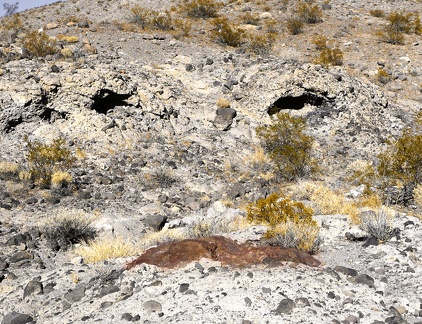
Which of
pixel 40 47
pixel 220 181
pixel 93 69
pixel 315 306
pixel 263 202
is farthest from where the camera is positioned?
pixel 40 47

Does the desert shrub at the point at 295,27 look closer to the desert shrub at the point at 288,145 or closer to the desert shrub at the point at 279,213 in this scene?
the desert shrub at the point at 288,145

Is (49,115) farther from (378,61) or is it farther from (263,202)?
(378,61)

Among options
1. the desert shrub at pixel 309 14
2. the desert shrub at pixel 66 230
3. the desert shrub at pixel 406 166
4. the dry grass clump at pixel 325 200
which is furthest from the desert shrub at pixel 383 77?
the desert shrub at pixel 66 230

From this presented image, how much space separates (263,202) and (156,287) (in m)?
3.54

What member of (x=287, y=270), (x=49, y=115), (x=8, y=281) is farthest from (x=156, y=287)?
(x=49, y=115)

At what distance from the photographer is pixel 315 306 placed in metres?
4.56

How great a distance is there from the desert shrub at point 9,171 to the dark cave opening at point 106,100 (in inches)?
144

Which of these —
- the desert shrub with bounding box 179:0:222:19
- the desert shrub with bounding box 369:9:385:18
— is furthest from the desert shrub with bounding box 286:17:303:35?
the desert shrub with bounding box 369:9:385:18

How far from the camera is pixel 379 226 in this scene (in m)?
6.60

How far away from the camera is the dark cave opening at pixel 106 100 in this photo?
1388 centimetres

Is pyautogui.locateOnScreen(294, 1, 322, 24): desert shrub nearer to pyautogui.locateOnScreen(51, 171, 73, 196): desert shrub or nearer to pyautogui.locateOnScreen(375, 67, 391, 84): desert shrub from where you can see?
pyautogui.locateOnScreen(375, 67, 391, 84): desert shrub

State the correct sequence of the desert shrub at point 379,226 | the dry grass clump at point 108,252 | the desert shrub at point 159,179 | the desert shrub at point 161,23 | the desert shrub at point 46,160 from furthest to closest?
1. the desert shrub at point 161,23
2. the desert shrub at point 159,179
3. the desert shrub at point 46,160
4. the dry grass clump at point 108,252
5. the desert shrub at point 379,226

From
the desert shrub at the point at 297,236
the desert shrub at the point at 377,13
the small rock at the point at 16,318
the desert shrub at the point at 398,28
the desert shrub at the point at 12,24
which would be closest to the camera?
the small rock at the point at 16,318

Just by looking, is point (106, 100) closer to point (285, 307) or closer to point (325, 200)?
point (325, 200)
